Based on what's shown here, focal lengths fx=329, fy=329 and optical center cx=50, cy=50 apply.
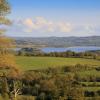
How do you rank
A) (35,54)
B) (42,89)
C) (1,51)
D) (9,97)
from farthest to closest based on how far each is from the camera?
(35,54)
(42,89)
(9,97)
(1,51)

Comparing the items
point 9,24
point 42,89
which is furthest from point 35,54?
point 9,24

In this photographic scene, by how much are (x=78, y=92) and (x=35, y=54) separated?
3960 cm

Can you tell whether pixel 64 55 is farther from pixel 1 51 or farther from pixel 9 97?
pixel 1 51

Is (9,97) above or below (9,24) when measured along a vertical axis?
below

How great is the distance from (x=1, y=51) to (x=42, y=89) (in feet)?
92.2

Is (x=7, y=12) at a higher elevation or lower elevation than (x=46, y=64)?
higher

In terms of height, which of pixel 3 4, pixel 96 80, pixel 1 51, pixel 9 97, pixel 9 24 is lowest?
pixel 96 80

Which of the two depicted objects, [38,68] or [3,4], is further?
[38,68]

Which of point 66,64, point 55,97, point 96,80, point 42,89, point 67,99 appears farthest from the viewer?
point 66,64

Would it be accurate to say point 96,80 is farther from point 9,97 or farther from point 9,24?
point 9,24

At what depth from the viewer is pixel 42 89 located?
38312 mm

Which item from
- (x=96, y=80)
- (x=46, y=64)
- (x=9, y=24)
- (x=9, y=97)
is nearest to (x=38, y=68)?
(x=46, y=64)

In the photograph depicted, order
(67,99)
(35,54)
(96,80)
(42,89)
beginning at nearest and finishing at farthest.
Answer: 1. (67,99)
2. (42,89)
3. (96,80)
4. (35,54)

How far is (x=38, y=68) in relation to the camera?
54.4 meters
